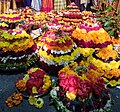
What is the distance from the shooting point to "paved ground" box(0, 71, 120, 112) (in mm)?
1422

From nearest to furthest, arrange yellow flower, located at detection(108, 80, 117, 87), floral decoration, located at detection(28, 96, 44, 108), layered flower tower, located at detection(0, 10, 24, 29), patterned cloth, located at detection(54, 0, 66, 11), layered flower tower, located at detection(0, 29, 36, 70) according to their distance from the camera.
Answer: floral decoration, located at detection(28, 96, 44, 108) → yellow flower, located at detection(108, 80, 117, 87) → layered flower tower, located at detection(0, 29, 36, 70) → layered flower tower, located at detection(0, 10, 24, 29) → patterned cloth, located at detection(54, 0, 66, 11)

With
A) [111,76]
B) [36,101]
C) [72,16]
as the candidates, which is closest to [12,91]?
[36,101]

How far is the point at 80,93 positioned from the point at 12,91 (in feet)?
Result: 1.58

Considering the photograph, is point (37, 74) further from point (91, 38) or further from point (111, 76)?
point (91, 38)

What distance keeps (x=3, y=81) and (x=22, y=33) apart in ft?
1.25

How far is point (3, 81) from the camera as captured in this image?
1.73m

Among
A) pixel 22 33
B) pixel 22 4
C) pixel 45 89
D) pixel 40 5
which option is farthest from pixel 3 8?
pixel 45 89

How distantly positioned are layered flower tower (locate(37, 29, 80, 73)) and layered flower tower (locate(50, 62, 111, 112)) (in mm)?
277

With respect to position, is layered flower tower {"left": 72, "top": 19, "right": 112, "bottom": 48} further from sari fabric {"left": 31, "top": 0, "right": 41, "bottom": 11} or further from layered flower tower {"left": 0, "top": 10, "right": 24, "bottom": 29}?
sari fabric {"left": 31, "top": 0, "right": 41, "bottom": 11}

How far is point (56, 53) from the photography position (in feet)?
5.62

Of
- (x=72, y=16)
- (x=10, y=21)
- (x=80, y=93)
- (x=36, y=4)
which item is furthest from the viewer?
(x=36, y=4)

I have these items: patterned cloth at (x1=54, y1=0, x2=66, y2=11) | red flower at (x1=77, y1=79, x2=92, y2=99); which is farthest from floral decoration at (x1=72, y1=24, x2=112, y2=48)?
patterned cloth at (x1=54, y1=0, x2=66, y2=11)

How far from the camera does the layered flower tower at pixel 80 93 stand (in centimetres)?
134

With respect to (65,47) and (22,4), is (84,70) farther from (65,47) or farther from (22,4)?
(22,4)
